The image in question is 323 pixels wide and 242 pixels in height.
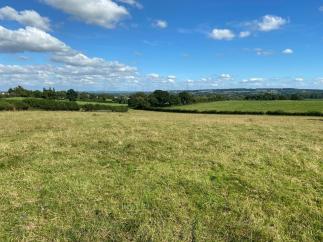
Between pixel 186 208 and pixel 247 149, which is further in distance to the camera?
pixel 247 149

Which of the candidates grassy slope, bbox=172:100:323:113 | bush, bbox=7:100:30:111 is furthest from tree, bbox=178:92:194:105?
bush, bbox=7:100:30:111

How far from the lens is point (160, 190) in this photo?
277 inches

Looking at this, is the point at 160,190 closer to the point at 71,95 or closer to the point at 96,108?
Result: the point at 96,108

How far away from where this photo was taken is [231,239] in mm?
5422

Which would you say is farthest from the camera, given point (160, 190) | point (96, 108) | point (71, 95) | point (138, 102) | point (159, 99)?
point (159, 99)

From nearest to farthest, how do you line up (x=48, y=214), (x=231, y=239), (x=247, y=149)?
1. (x=231, y=239)
2. (x=48, y=214)
3. (x=247, y=149)

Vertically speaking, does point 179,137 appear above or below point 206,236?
above

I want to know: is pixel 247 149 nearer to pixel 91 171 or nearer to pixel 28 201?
pixel 91 171

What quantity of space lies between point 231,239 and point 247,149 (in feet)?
16.2

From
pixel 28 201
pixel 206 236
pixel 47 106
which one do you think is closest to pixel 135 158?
pixel 28 201

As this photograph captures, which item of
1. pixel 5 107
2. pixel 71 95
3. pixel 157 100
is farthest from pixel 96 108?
pixel 157 100

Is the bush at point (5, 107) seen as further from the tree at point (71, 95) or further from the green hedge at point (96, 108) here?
the tree at point (71, 95)

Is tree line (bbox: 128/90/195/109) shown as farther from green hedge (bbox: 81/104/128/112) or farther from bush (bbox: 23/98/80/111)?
bush (bbox: 23/98/80/111)

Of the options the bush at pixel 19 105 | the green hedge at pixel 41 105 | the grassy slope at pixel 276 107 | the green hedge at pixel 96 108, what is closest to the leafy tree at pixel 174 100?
the grassy slope at pixel 276 107
